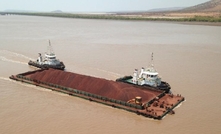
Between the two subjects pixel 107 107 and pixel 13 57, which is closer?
pixel 107 107

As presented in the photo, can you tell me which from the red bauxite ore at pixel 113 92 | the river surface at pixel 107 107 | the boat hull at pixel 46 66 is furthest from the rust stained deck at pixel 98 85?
the boat hull at pixel 46 66

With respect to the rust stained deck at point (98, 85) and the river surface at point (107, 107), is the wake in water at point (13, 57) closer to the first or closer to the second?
the river surface at point (107, 107)

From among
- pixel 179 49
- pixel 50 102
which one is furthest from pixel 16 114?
pixel 179 49

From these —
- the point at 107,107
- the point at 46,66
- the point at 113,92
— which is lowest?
the point at 107,107

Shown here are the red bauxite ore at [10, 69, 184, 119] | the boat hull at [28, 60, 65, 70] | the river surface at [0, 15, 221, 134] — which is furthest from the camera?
the boat hull at [28, 60, 65, 70]

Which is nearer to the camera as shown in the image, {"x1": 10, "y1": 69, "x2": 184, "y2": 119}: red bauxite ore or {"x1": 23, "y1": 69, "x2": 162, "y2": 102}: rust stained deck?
{"x1": 10, "y1": 69, "x2": 184, "y2": 119}: red bauxite ore

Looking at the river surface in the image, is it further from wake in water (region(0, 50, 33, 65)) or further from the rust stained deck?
the rust stained deck

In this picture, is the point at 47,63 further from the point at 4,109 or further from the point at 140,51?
the point at 140,51

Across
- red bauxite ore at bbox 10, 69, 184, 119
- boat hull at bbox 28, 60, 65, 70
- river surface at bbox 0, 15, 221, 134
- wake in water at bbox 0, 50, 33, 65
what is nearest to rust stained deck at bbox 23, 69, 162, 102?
red bauxite ore at bbox 10, 69, 184, 119

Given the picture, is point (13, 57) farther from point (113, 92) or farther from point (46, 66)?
point (113, 92)

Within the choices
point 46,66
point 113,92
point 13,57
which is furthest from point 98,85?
point 13,57
